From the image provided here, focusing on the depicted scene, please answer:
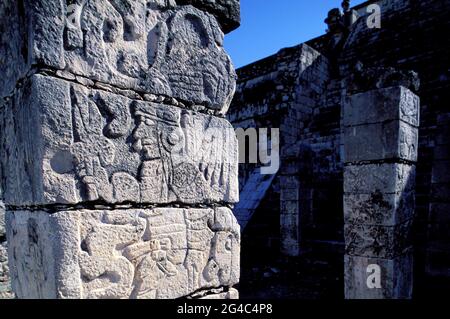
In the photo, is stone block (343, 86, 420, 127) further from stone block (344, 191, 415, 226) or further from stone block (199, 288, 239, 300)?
stone block (199, 288, 239, 300)

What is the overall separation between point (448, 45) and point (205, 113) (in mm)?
9772

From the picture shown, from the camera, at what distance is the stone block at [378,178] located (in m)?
3.85

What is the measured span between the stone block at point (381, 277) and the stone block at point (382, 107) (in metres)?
1.81

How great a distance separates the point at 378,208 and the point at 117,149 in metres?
3.55

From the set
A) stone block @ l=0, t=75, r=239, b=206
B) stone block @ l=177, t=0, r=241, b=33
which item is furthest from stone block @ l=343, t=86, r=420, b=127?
stone block @ l=0, t=75, r=239, b=206

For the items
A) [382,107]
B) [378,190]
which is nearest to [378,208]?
[378,190]

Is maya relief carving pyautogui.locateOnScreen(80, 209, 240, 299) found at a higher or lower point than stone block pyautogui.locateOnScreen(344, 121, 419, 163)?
lower

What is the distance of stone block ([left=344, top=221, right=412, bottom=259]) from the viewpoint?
3.86 metres

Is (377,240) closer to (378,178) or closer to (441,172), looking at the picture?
(378,178)

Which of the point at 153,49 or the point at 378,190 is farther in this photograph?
the point at 378,190

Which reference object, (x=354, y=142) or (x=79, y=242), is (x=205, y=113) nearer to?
(x=79, y=242)

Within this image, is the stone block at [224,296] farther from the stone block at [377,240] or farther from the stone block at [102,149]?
the stone block at [377,240]

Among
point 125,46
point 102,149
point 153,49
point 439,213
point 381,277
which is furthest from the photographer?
point 439,213

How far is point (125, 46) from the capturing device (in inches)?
61.0
